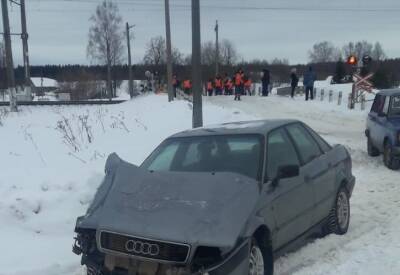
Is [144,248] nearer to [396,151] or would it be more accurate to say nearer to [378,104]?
[396,151]

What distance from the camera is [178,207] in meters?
4.69

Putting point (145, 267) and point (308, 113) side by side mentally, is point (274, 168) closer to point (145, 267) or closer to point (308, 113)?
point (145, 267)

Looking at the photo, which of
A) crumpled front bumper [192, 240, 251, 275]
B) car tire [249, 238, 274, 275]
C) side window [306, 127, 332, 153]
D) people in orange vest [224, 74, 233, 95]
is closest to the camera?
crumpled front bumper [192, 240, 251, 275]

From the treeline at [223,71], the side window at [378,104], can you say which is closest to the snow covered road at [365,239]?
the side window at [378,104]

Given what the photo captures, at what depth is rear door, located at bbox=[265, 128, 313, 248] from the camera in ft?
17.3

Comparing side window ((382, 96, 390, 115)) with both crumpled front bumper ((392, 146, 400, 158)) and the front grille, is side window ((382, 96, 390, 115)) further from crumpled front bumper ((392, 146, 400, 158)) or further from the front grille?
the front grille

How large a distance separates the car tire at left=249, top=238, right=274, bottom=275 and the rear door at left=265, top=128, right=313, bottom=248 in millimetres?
289

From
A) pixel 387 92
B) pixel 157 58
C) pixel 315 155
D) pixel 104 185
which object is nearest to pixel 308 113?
pixel 387 92

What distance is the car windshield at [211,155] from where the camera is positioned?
5.41 meters

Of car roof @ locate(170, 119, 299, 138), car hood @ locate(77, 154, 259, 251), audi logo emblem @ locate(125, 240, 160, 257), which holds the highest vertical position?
car roof @ locate(170, 119, 299, 138)

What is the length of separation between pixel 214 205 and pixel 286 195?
1062mm

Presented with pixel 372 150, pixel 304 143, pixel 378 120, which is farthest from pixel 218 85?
pixel 304 143

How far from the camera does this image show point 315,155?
256 inches

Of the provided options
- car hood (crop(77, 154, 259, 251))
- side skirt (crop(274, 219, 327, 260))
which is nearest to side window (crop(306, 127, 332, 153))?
side skirt (crop(274, 219, 327, 260))
